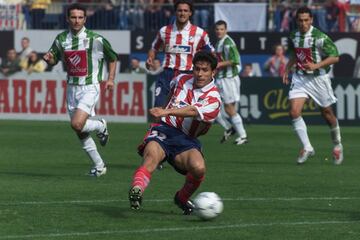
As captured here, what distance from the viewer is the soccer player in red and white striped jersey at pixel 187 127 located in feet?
38.3

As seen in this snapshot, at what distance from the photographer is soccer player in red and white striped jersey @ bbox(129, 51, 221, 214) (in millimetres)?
11688

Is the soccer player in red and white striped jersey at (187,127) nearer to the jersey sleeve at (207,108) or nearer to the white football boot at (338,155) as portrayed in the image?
the jersey sleeve at (207,108)

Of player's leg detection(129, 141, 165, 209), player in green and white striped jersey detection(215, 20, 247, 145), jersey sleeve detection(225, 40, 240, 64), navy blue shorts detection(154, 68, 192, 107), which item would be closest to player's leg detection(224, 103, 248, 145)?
player in green and white striped jersey detection(215, 20, 247, 145)

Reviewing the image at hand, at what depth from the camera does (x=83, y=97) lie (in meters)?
16.2

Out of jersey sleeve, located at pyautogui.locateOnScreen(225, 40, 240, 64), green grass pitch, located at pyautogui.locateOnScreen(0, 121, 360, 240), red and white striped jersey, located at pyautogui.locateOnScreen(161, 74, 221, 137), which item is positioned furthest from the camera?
jersey sleeve, located at pyautogui.locateOnScreen(225, 40, 240, 64)

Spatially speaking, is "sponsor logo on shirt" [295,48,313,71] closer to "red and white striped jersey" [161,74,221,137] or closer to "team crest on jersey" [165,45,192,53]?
"team crest on jersey" [165,45,192,53]

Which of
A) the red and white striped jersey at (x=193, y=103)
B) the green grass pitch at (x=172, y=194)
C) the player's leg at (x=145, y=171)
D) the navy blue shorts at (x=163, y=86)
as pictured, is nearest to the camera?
the green grass pitch at (x=172, y=194)

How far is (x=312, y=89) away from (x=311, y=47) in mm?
663

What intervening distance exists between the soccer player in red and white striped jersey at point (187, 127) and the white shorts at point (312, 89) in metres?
6.81

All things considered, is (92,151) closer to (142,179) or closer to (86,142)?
(86,142)

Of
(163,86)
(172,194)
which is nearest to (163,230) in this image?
(172,194)

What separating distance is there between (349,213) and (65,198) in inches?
126

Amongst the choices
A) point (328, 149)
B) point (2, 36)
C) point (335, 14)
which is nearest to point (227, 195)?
point (328, 149)

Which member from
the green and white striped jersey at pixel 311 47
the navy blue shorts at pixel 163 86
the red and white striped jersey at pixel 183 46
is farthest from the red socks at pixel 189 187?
the green and white striped jersey at pixel 311 47
